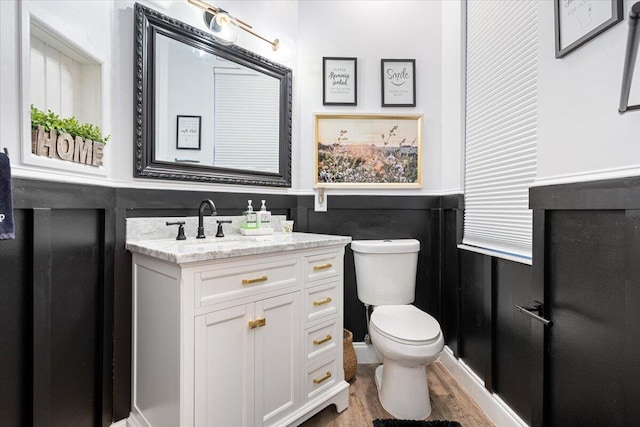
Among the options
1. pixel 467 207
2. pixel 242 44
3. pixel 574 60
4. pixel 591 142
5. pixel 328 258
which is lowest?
pixel 328 258

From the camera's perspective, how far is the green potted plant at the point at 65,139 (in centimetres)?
112

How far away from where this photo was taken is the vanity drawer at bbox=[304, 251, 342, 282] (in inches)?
65.4

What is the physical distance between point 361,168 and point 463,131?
71cm

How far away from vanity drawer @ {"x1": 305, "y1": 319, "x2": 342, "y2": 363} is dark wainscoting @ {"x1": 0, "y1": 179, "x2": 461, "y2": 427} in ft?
2.81

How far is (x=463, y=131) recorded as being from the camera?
2111 mm

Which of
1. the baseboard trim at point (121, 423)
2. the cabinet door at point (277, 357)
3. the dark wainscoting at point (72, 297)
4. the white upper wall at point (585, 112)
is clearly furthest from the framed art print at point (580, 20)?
the baseboard trim at point (121, 423)

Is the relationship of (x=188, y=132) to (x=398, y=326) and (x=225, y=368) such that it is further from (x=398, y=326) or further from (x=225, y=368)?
(x=398, y=326)

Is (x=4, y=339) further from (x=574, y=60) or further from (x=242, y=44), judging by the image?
(x=574, y=60)

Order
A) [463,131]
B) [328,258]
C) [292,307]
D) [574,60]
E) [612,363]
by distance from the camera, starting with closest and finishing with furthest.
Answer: [612,363] < [574,60] < [292,307] < [328,258] < [463,131]

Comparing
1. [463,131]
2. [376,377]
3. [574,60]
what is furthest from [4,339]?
[463,131]

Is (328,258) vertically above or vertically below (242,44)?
below

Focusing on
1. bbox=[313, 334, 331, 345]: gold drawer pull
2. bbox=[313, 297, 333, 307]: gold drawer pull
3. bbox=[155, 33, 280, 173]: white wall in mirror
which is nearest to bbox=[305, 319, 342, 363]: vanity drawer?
bbox=[313, 334, 331, 345]: gold drawer pull

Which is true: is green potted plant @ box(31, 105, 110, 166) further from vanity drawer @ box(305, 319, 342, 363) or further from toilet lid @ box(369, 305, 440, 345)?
toilet lid @ box(369, 305, 440, 345)

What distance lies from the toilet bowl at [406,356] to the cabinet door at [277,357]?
0.50 meters
